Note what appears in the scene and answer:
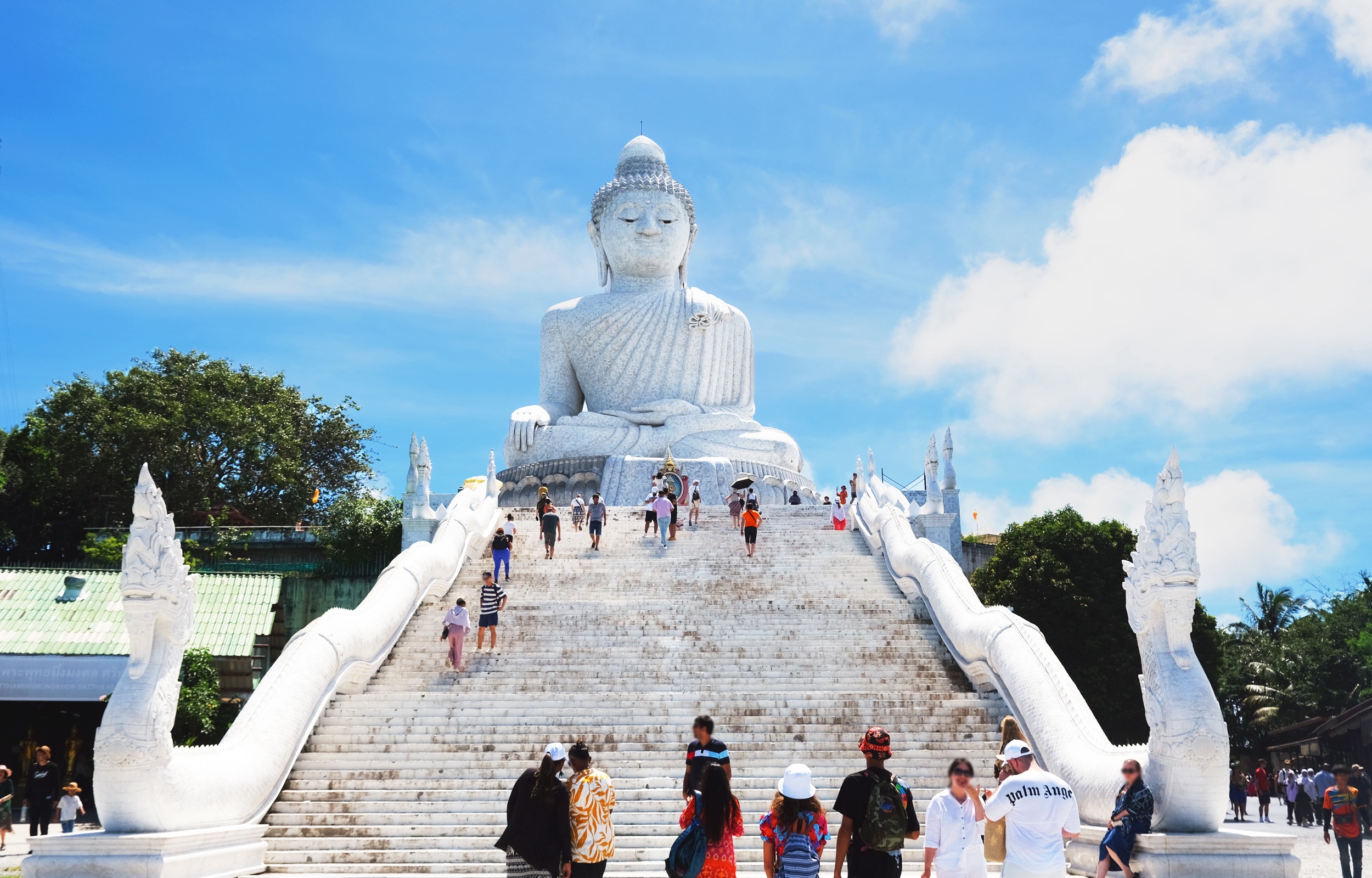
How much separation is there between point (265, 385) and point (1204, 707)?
30.5m

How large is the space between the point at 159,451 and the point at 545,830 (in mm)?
28242

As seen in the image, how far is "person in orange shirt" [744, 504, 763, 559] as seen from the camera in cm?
1797

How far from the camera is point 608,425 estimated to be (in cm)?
2634

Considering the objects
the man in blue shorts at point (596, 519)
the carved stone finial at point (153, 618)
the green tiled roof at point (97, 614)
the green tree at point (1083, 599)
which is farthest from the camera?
the green tree at point (1083, 599)

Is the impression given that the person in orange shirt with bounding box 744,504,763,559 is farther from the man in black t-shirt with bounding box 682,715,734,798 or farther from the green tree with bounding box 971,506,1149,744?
the man in black t-shirt with bounding box 682,715,734,798

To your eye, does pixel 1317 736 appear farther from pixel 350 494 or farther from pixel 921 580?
pixel 350 494

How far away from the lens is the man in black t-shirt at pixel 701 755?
261 inches

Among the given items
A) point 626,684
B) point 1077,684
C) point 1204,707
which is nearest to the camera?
point 1204,707

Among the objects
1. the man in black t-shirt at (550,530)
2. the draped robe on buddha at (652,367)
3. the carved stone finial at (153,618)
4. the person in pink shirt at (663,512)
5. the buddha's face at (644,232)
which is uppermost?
the buddha's face at (644,232)

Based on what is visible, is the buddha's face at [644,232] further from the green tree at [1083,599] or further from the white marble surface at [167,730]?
the white marble surface at [167,730]

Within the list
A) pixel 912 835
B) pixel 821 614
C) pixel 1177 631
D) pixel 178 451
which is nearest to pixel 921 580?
pixel 821 614

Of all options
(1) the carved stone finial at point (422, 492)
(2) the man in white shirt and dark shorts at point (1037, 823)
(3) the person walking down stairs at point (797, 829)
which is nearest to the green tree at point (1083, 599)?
(1) the carved stone finial at point (422, 492)

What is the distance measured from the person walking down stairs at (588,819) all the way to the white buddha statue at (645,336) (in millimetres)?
19894

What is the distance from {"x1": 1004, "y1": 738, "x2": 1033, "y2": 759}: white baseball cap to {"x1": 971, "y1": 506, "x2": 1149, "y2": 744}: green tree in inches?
563
